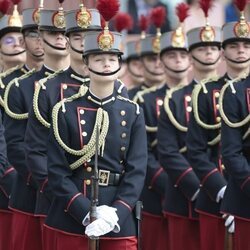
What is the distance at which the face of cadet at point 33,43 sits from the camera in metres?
11.9

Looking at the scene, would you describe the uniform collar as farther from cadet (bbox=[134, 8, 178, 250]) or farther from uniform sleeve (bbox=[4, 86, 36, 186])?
cadet (bbox=[134, 8, 178, 250])

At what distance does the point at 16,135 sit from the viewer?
11453 millimetres

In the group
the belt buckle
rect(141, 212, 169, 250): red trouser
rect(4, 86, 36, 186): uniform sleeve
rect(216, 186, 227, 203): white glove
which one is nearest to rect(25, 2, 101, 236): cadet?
rect(4, 86, 36, 186): uniform sleeve

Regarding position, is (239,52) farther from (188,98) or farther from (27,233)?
(27,233)

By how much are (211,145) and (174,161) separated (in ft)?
1.86

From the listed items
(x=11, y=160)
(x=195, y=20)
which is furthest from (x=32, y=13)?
(x=195, y=20)

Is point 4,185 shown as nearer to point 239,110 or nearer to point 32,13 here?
point 32,13

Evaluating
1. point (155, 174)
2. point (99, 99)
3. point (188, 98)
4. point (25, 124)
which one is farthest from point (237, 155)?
point (155, 174)

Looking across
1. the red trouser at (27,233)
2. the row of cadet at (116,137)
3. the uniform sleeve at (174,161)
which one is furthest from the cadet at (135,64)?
the red trouser at (27,233)

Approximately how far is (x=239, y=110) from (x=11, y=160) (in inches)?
77.1

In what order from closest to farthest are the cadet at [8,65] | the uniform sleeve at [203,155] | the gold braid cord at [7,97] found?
the gold braid cord at [7,97] < the uniform sleeve at [203,155] < the cadet at [8,65]

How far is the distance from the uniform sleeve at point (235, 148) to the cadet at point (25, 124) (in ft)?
4.80

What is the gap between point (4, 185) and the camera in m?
12.1

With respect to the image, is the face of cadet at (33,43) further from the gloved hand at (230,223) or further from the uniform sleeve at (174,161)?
the gloved hand at (230,223)
